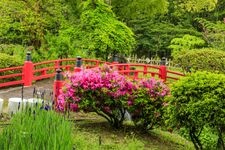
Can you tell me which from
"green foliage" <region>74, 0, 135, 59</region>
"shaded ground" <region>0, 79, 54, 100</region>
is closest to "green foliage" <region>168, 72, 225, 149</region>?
"shaded ground" <region>0, 79, 54, 100</region>

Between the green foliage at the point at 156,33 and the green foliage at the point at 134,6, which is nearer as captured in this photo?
the green foliage at the point at 134,6

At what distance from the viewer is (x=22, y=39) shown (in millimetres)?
18500

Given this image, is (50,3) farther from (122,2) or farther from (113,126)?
(113,126)

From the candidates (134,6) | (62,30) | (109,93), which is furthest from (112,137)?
(134,6)

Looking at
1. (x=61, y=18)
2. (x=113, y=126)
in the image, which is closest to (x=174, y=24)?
(x=61, y=18)

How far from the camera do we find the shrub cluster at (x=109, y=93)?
28.1 feet

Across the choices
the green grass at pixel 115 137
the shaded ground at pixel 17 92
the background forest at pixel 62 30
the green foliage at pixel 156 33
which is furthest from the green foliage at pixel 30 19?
the green foliage at pixel 156 33

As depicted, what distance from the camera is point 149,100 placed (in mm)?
8680

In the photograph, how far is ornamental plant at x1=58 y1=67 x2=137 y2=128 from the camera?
855cm

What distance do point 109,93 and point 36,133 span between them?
445cm

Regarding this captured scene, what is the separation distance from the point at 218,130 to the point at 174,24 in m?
33.4

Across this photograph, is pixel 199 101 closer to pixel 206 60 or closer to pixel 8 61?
pixel 206 60

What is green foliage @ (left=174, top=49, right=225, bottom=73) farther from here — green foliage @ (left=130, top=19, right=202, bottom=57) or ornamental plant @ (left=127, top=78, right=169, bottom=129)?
green foliage @ (left=130, top=19, right=202, bottom=57)

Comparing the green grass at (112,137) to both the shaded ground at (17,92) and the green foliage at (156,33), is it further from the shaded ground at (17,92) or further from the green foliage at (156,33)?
the green foliage at (156,33)
